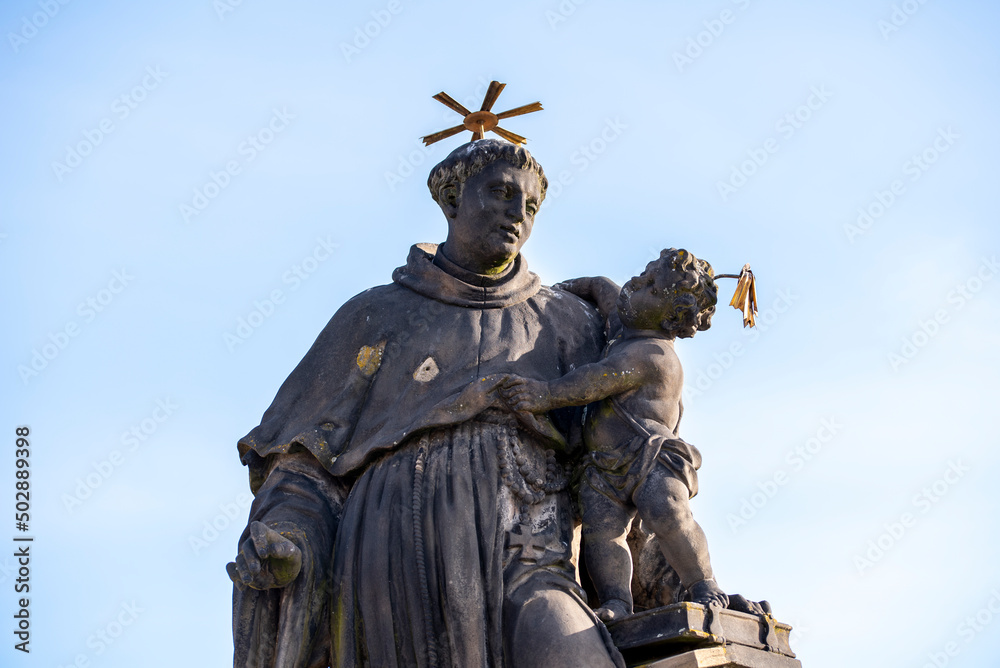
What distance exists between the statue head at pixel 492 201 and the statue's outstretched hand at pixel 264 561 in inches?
83.0

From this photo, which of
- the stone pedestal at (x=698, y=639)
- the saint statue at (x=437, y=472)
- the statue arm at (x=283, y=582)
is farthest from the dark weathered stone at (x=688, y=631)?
the statue arm at (x=283, y=582)

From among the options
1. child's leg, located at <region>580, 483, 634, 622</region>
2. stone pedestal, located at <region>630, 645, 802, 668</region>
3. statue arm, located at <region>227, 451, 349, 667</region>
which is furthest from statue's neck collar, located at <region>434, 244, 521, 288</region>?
stone pedestal, located at <region>630, 645, 802, 668</region>

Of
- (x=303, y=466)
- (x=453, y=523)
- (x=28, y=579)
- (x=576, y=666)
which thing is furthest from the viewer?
(x=28, y=579)

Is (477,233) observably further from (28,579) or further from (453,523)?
(28,579)

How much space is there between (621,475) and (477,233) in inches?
66.8

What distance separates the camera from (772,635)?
812 centimetres

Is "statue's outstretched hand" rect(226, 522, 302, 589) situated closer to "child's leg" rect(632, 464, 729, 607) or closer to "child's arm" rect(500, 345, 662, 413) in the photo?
"child's arm" rect(500, 345, 662, 413)

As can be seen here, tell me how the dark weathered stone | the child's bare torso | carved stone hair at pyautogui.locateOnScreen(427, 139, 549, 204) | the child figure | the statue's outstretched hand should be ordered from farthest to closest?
carved stone hair at pyautogui.locateOnScreen(427, 139, 549, 204)
the child's bare torso
the child figure
the statue's outstretched hand
the dark weathered stone

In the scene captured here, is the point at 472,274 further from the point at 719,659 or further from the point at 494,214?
the point at 719,659

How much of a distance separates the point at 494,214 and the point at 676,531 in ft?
7.10

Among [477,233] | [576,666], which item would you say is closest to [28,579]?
[477,233]

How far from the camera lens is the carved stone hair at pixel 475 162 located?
9.30 metres

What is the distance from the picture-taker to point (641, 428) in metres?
8.65

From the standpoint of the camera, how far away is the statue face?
9.26m
